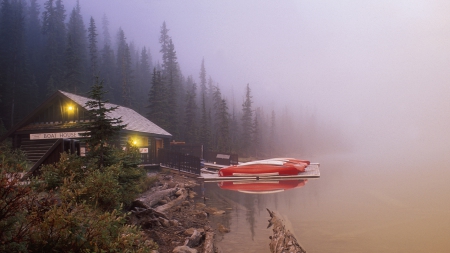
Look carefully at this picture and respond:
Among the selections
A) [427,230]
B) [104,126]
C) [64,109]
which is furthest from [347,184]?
[64,109]

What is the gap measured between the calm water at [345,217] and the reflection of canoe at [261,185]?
3.06 feet

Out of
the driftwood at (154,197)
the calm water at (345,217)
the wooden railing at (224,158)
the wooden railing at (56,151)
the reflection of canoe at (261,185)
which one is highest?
the wooden railing at (56,151)

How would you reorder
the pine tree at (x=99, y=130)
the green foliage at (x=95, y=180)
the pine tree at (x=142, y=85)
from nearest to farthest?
the green foliage at (x=95, y=180)
the pine tree at (x=99, y=130)
the pine tree at (x=142, y=85)

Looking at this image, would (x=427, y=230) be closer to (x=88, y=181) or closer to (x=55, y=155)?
(x=88, y=181)

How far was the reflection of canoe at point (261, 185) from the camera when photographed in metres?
21.5

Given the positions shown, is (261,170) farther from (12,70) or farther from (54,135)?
(12,70)

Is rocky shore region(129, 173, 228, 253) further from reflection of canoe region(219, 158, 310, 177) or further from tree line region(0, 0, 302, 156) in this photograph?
tree line region(0, 0, 302, 156)

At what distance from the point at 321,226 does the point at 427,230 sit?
3.88m

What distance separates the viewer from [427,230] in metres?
12.3

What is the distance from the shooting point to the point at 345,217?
14305mm

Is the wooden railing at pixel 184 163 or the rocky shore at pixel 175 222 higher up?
the wooden railing at pixel 184 163

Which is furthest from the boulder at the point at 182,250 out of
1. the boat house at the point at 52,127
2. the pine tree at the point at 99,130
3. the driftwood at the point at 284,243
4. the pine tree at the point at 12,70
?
the pine tree at the point at 12,70

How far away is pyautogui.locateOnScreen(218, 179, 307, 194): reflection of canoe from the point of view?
2149cm

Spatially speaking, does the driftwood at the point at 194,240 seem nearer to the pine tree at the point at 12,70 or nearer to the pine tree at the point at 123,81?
the pine tree at the point at 12,70
